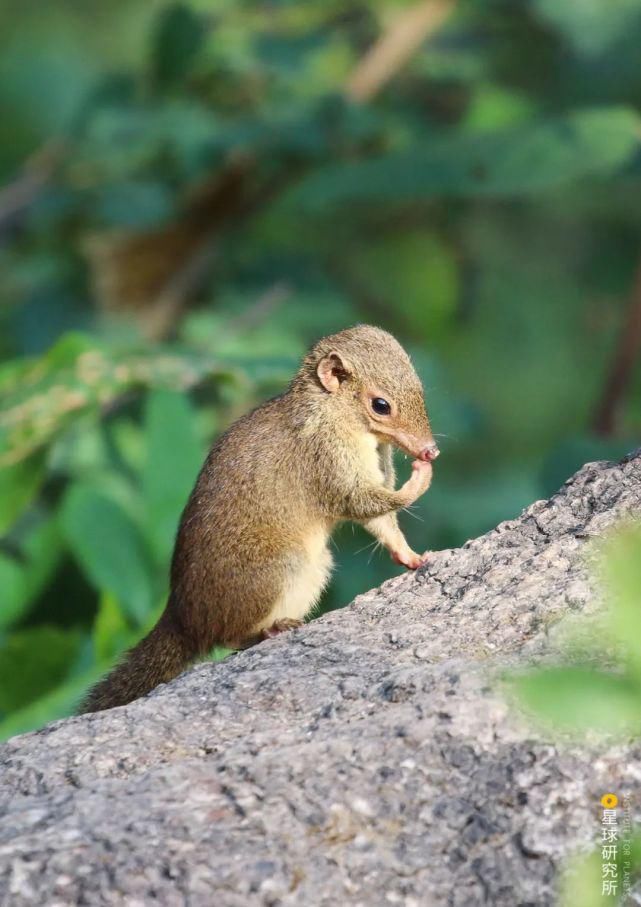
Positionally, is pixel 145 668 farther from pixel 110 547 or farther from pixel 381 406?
pixel 381 406

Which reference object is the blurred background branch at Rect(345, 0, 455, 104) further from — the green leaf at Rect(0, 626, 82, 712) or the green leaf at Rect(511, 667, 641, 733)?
the green leaf at Rect(511, 667, 641, 733)

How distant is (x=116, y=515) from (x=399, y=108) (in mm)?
4002

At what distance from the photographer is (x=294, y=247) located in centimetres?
884

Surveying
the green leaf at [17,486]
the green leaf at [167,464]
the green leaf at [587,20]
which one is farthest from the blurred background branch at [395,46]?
the green leaf at [17,486]

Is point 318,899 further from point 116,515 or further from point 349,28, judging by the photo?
point 349,28

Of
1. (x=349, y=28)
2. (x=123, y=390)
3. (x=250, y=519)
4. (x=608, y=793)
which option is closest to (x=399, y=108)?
(x=349, y=28)

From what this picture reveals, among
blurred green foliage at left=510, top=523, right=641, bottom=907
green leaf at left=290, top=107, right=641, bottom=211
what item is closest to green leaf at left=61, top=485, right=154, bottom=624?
green leaf at left=290, top=107, right=641, bottom=211

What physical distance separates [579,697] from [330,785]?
1.00 m

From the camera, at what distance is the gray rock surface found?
2.10 meters

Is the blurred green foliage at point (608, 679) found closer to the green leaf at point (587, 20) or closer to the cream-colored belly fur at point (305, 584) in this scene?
the cream-colored belly fur at point (305, 584)

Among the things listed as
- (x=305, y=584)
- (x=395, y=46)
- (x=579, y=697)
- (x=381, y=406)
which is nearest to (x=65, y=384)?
(x=381, y=406)

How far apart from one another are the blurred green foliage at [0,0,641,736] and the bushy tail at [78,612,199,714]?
0.83 m

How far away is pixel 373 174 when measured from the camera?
22.0 feet

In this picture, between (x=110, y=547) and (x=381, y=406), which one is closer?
(x=381, y=406)
